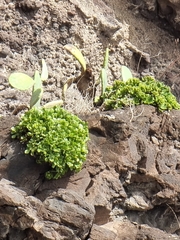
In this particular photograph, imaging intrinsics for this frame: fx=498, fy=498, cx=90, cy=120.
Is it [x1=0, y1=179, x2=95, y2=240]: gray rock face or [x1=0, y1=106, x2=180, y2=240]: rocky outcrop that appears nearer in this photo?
[x1=0, y1=179, x2=95, y2=240]: gray rock face

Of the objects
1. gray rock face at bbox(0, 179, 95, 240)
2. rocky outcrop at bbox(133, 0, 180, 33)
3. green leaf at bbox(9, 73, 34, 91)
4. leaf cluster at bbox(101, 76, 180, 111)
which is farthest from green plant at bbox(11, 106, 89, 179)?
rocky outcrop at bbox(133, 0, 180, 33)

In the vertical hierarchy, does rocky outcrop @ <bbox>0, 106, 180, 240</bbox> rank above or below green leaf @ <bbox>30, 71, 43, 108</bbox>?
below

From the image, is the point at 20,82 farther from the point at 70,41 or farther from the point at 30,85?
the point at 70,41

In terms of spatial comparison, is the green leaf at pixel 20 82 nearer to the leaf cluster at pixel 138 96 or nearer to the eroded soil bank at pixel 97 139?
the eroded soil bank at pixel 97 139

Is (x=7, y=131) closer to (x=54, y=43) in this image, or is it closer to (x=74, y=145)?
(x=74, y=145)

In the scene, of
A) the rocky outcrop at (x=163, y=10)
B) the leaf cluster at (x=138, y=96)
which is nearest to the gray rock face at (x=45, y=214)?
the leaf cluster at (x=138, y=96)

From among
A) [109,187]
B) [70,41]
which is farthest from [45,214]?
[70,41]

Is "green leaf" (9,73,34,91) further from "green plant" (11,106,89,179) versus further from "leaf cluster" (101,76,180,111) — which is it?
"leaf cluster" (101,76,180,111)
